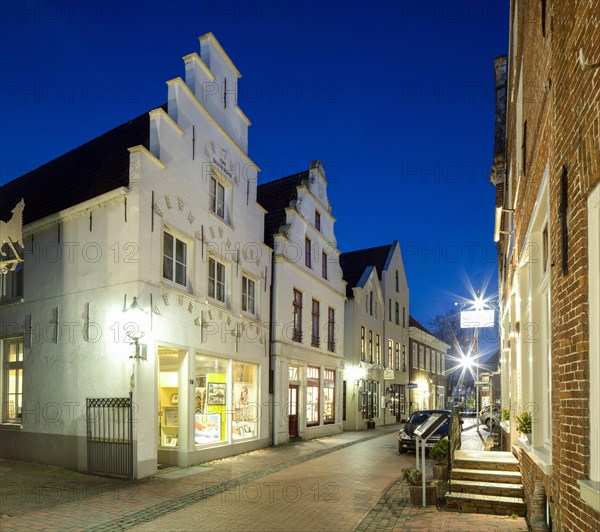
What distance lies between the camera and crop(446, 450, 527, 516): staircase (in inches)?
383

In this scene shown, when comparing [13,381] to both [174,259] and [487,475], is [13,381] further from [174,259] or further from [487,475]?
[487,475]

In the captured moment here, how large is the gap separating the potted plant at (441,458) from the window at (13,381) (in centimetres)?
1038

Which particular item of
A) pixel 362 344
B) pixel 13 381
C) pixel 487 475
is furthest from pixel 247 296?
pixel 362 344

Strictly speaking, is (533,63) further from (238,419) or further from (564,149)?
(238,419)

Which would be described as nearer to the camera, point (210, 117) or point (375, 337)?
point (210, 117)

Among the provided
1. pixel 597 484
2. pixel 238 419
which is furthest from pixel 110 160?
pixel 597 484

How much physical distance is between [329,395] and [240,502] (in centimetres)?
1546

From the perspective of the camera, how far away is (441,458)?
12703mm

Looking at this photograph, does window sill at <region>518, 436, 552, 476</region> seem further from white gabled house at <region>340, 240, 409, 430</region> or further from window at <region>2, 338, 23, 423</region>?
white gabled house at <region>340, 240, 409, 430</region>

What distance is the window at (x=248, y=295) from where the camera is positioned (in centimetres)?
1939

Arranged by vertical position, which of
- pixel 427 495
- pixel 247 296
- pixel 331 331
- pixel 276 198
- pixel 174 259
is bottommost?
pixel 427 495

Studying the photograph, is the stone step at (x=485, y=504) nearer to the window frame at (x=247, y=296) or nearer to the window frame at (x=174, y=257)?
the window frame at (x=174, y=257)

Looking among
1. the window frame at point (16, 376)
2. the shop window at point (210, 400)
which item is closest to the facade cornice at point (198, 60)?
the shop window at point (210, 400)

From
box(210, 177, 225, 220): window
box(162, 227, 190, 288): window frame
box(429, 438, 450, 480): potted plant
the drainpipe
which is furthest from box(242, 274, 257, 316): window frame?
box(429, 438, 450, 480): potted plant
